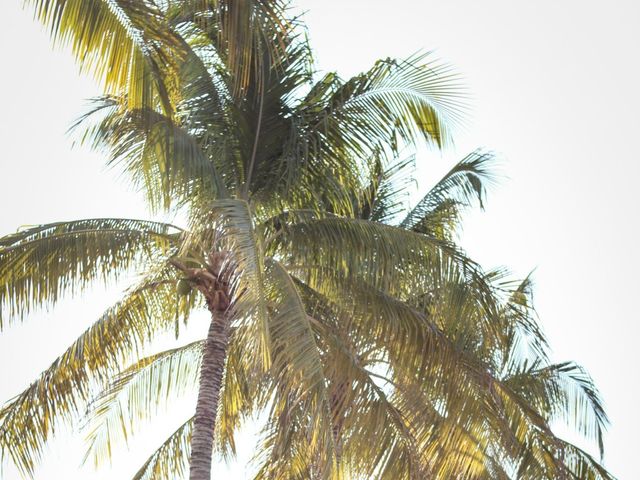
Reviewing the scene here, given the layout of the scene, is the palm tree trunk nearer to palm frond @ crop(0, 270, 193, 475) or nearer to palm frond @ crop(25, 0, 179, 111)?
palm frond @ crop(0, 270, 193, 475)

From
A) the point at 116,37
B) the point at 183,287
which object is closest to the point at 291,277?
the point at 183,287

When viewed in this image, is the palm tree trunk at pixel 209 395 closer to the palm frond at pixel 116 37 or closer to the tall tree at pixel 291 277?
the tall tree at pixel 291 277

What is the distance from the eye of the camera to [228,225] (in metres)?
8.94

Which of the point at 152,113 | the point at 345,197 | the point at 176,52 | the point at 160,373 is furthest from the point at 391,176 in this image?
the point at 176,52

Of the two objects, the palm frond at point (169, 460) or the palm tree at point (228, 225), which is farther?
the palm frond at point (169, 460)

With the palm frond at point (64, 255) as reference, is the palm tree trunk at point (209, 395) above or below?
below

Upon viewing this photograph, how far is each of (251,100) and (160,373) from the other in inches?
171

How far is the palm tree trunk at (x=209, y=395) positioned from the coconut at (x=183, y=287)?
12.3 inches

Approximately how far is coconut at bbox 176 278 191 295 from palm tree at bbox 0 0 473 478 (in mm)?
70

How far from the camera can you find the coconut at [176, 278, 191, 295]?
10.9 meters

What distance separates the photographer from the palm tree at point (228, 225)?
937cm

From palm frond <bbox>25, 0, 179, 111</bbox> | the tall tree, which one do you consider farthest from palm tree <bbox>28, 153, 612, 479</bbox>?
palm frond <bbox>25, 0, 179, 111</bbox>

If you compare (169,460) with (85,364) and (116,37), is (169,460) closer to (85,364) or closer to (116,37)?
(85,364)

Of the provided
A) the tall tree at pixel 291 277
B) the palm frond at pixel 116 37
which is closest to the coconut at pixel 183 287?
the tall tree at pixel 291 277
